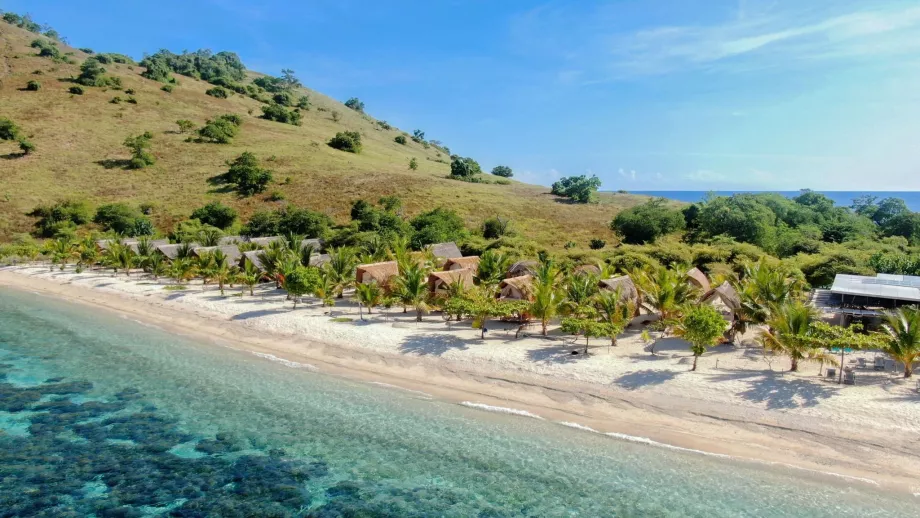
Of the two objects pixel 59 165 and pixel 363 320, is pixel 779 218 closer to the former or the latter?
pixel 363 320

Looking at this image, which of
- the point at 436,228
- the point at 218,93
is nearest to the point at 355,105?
the point at 218,93

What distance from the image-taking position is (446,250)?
4175cm

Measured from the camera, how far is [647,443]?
1470 centimetres

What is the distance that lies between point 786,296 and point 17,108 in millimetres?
94246

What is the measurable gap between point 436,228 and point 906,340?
35.1m

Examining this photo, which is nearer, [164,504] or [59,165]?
[164,504]

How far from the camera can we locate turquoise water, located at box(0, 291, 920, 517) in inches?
491

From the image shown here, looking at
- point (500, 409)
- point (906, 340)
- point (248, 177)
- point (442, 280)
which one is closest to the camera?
point (906, 340)

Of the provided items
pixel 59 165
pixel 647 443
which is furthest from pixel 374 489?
pixel 59 165

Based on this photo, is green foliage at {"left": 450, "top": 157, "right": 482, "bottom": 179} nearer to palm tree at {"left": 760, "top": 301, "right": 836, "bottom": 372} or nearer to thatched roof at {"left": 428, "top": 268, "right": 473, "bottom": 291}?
thatched roof at {"left": 428, "top": 268, "right": 473, "bottom": 291}

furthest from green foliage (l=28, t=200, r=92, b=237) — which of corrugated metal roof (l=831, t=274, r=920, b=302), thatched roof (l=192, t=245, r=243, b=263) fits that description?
corrugated metal roof (l=831, t=274, r=920, b=302)

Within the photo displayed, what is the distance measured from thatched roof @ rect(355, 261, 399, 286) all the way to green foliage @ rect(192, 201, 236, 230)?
3213 cm

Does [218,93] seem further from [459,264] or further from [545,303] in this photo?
[545,303]

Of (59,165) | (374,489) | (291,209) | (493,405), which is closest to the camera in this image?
(374,489)
